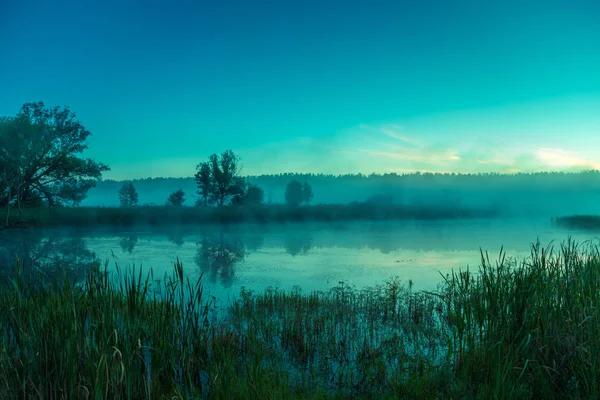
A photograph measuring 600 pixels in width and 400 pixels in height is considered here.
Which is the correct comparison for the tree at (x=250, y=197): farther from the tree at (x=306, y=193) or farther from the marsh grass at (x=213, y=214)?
the tree at (x=306, y=193)

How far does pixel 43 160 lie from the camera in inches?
988

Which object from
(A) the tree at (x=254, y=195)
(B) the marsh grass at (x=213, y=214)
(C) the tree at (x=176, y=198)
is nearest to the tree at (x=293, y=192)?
(A) the tree at (x=254, y=195)

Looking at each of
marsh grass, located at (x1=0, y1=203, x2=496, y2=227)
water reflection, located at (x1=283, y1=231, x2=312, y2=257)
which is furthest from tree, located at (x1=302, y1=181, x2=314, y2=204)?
water reflection, located at (x1=283, y1=231, x2=312, y2=257)

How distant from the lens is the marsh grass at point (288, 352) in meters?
3.71

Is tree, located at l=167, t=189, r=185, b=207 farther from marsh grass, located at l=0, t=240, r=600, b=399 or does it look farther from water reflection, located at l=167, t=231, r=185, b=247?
marsh grass, located at l=0, t=240, r=600, b=399

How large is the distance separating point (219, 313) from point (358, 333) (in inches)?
123

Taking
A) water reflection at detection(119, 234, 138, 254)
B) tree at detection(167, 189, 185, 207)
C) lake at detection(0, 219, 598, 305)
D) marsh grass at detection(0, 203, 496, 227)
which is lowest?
lake at detection(0, 219, 598, 305)

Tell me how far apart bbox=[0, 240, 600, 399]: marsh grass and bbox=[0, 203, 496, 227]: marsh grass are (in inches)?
844

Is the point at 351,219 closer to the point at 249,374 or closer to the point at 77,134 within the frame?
the point at 77,134

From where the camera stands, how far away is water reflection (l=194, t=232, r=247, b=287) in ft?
42.3

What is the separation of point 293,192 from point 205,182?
16862mm

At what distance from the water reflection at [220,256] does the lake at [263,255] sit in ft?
0.10

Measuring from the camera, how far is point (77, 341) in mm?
3865

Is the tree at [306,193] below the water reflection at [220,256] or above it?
above
